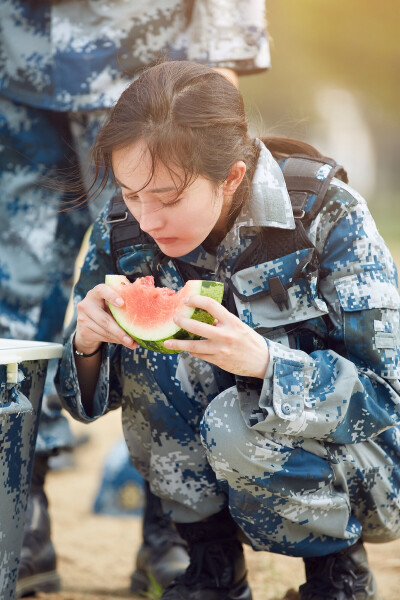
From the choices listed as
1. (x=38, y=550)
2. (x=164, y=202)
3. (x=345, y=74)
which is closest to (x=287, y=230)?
(x=164, y=202)

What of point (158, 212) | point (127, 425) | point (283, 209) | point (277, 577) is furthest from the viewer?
point (277, 577)

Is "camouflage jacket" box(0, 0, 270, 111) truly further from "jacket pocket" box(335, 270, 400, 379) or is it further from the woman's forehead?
"jacket pocket" box(335, 270, 400, 379)

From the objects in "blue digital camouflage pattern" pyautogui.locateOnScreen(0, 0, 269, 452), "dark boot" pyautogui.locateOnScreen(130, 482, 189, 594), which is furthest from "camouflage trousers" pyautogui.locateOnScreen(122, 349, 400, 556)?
"blue digital camouflage pattern" pyautogui.locateOnScreen(0, 0, 269, 452)

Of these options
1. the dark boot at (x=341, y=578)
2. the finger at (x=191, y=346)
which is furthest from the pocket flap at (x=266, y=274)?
the dark boot at (x=341, y=578)

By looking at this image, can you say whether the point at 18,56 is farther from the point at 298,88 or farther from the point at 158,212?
the point at 298,88

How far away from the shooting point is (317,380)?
2238 mm

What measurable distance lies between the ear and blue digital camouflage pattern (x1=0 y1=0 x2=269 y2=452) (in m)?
0.76

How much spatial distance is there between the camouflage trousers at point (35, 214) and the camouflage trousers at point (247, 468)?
26.1 inches

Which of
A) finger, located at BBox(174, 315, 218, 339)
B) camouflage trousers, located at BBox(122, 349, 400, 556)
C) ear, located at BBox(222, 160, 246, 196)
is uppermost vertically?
ear, located at BBox(222, 160, 246, 196)

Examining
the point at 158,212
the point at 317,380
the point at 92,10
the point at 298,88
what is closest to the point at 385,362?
the point at 317,380

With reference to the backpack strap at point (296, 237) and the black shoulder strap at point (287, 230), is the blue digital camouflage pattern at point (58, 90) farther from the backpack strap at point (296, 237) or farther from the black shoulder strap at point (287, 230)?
the backpack strap at point (296, 237)

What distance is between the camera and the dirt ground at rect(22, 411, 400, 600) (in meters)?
2.84

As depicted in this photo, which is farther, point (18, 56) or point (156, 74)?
point (18, 56)

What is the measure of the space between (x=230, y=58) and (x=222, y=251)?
894mm
